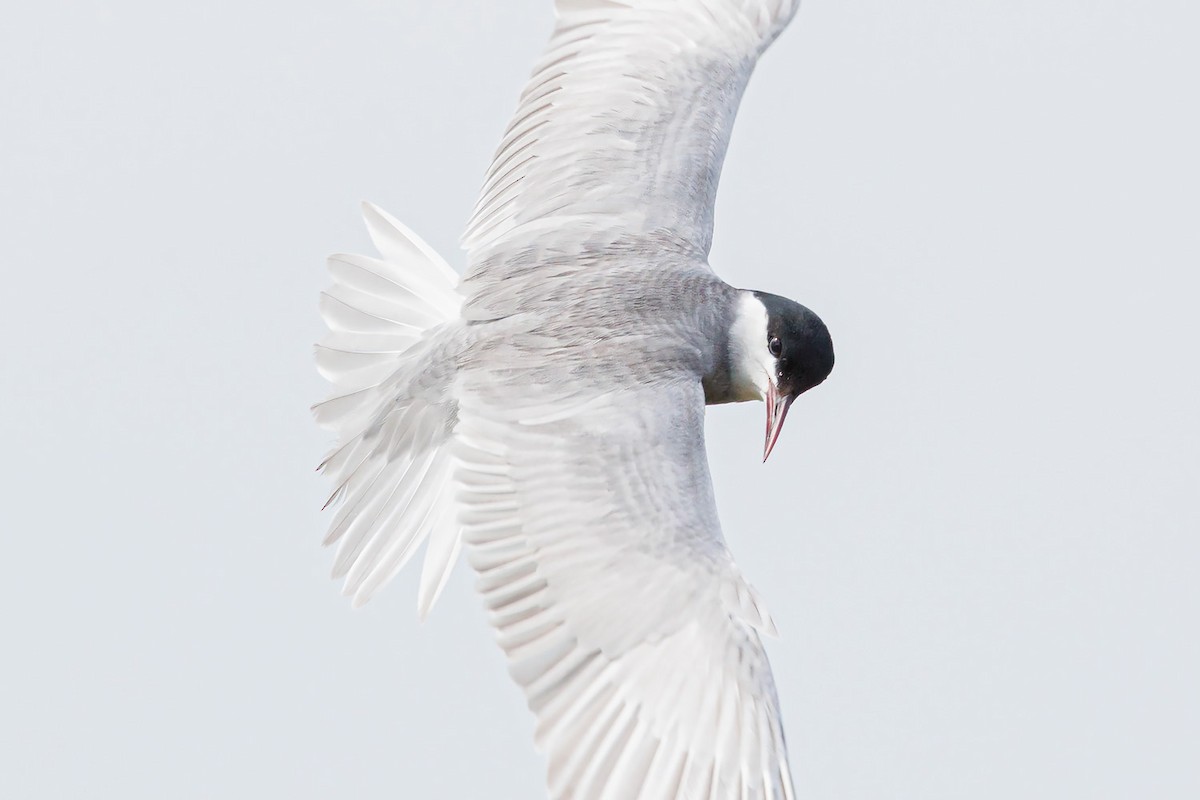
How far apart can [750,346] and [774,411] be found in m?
0.24

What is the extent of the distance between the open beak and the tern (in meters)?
0.01

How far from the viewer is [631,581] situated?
538 centimetres

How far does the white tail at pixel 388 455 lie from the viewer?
6258 millimetres

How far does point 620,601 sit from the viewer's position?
535 cm

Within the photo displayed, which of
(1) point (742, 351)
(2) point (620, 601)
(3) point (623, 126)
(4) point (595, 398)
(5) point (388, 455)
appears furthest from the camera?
(3) point (623, 126)

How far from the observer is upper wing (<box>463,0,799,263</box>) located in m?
6.68

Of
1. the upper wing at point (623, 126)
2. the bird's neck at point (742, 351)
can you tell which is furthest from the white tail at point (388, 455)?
the bird's neck at point (742, 351)

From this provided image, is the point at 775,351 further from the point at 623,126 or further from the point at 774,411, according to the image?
the point at 623,126

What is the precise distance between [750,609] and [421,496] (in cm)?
139

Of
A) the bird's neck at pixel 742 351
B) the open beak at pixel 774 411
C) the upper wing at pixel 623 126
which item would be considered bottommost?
the open beak at pixel 774 411

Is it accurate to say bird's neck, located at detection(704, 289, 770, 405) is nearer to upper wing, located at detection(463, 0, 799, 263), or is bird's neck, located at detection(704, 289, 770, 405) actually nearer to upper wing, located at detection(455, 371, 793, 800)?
upper wing, located at detection(463, 0, 799, 263)

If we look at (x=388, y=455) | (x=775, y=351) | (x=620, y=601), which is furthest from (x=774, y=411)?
(x=620, y=601)

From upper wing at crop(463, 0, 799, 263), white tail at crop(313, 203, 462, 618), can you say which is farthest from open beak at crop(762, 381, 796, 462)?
white tail at crop(313, 203, 462, 618)

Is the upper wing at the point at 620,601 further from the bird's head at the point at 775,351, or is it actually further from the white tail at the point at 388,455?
the bird's head at the point at 775,351
